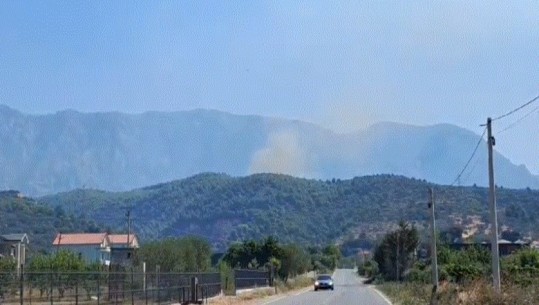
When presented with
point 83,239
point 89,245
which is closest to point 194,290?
point 89,245

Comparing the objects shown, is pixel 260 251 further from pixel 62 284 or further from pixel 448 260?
pixel 62 284

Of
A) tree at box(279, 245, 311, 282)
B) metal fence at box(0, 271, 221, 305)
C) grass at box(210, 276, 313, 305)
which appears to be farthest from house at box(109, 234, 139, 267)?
metal fence at box(0, 271, 221, 305)

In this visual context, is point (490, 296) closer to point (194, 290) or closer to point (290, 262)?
point (194, 290)

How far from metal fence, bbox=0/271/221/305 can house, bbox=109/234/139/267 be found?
4824cm

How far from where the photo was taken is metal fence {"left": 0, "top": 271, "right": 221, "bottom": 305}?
133ft

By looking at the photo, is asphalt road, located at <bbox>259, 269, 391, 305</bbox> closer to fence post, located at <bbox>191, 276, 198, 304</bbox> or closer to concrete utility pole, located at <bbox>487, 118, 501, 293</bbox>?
fence post, located at <bbox>191, 276, 198, 304</bbox>

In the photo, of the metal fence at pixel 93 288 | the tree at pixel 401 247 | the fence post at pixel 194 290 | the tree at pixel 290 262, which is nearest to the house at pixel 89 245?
the tree at pixel 290 262

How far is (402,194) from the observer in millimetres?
187750

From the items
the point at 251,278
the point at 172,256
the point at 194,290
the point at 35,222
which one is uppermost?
the point at 35,222

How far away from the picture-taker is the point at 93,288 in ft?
148

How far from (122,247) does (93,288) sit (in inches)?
3221

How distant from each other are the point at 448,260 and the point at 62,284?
39.8 metres

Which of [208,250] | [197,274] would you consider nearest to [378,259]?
[208,250]

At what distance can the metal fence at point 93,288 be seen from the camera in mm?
40531
